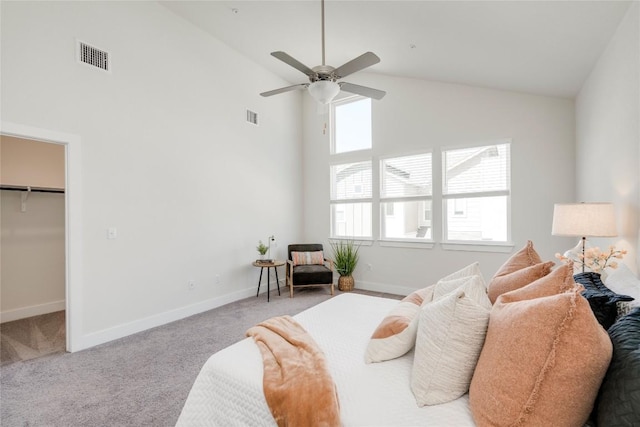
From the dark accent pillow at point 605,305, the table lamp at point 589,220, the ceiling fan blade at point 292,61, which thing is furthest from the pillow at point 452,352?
the ceiling fan blade at point 292,61

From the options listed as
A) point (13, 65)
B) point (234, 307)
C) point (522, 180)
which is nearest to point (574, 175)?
point (522, 180)

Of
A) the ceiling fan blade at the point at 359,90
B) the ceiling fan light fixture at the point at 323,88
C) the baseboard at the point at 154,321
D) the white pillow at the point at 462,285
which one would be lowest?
the baseboard at the point at 154,321

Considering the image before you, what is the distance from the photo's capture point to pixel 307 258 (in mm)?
5344

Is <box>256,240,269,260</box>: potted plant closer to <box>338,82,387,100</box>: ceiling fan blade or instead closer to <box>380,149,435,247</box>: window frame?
<box>380,149,435,247</box>: window frame

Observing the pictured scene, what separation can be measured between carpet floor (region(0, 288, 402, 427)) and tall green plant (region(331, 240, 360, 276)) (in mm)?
2157

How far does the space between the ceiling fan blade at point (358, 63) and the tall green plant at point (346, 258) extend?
335 centimetres

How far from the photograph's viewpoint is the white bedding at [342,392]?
1.18 metres

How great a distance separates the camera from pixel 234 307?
4391 millimetres

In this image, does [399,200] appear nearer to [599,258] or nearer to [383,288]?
[383,288]

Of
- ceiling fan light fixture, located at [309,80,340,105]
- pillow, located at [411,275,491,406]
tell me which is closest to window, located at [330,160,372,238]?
ceiling fan light fixture, located at [309,80,340,105]

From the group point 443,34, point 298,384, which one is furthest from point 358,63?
point 298,384

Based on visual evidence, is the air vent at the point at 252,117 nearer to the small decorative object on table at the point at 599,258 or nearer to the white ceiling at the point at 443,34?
the white ceiling at the point at 443,34

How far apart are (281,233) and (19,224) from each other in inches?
141

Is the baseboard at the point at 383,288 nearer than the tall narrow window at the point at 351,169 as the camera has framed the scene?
Yes
